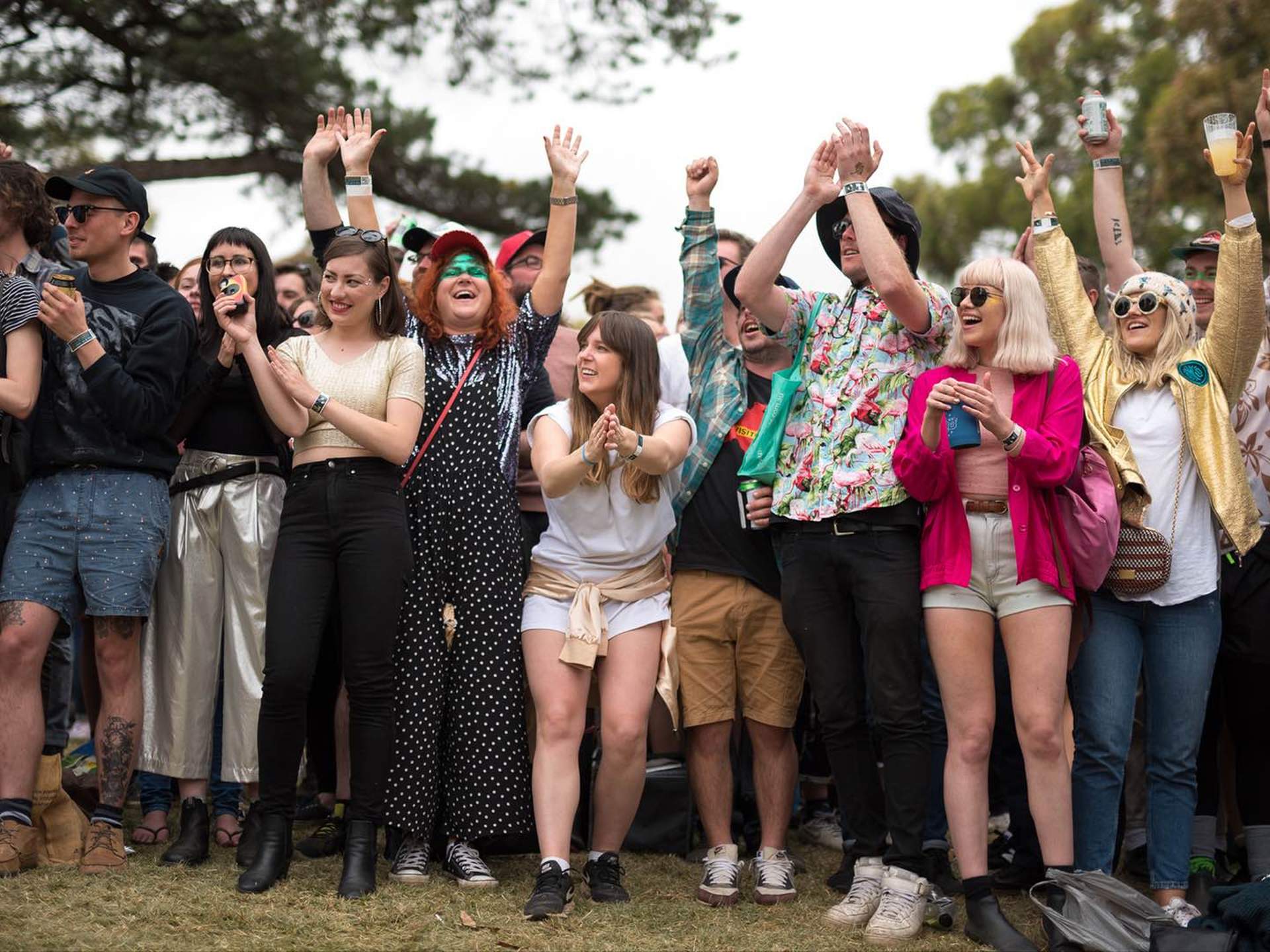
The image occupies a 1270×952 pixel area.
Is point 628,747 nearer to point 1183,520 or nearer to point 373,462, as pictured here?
point 373,462

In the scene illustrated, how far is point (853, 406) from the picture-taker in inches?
190

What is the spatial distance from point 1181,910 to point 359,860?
9.19ft

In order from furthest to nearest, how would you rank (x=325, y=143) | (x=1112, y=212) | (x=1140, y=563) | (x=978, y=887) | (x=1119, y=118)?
(x=1119, y=118) → (x=325, y=143) → (x=1112, y=212) → (x=1140, y=563) → (x=978, y=887)

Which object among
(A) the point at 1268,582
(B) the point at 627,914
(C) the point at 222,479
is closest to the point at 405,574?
(C) the point at 222,479

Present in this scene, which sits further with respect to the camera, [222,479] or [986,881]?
[222,479]

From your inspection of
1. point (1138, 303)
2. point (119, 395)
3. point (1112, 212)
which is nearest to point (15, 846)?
point (119, 395)

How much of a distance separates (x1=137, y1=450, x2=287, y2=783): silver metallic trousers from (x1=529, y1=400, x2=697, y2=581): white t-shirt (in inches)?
45.2

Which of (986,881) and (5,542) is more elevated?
(5,542)

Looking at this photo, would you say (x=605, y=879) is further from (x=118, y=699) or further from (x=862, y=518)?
(x=118, y=699)

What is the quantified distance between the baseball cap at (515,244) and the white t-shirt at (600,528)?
1987 mm

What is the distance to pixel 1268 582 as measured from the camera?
4.86 m

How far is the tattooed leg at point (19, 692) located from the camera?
188 inches

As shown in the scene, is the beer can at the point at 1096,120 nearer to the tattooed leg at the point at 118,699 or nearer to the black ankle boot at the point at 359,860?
the black ankle boot at the point at 359,860

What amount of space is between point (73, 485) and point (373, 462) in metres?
1.13
